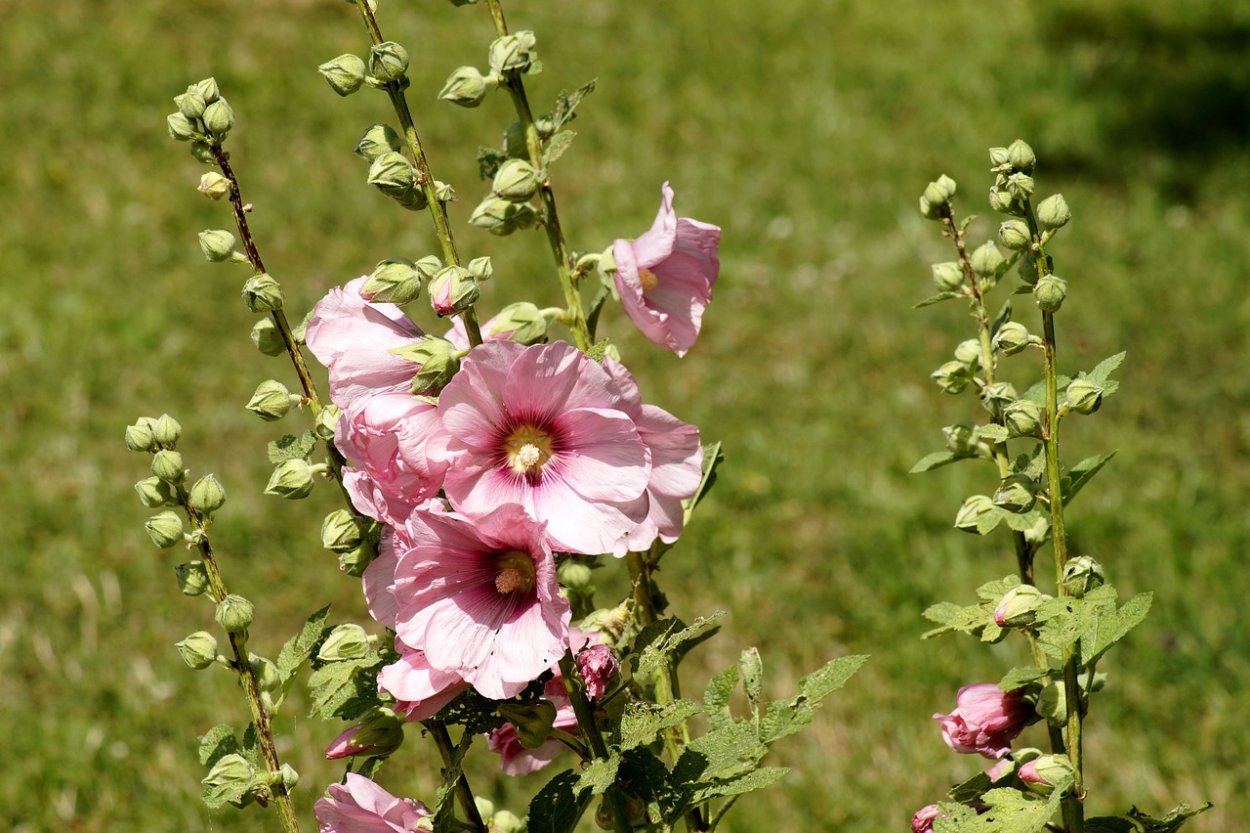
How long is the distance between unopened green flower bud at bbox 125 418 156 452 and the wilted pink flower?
1.32ft

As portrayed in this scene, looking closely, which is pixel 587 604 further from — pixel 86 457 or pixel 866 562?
pixel 86 457

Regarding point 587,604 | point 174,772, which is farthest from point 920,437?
point 587,604

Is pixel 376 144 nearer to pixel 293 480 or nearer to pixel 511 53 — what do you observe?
pixel 511 53

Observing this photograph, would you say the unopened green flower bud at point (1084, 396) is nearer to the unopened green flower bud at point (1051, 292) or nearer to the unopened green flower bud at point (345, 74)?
the unopened green flower bud at point (1051, 292)

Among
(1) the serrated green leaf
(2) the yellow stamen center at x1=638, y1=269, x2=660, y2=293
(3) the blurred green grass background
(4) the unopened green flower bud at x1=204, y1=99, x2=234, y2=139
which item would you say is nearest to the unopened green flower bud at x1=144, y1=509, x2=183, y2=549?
(4) the unopened green flower bud at x1=204, y1=99, x2=234, y2=139

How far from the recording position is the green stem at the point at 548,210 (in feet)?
3.95

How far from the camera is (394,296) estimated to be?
3.61ft

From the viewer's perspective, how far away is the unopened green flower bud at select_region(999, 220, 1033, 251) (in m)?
1.17

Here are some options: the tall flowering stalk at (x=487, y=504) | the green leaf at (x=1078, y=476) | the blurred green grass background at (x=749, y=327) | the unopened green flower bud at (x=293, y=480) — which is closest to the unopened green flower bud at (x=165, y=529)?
the tall flowering stalk at (x=487, y=504)

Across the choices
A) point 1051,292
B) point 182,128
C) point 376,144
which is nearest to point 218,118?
point 182,128

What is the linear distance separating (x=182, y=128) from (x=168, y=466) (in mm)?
273

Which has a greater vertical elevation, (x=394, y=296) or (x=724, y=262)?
(x=394, y=296)

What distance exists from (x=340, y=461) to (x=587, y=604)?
0.90 feet

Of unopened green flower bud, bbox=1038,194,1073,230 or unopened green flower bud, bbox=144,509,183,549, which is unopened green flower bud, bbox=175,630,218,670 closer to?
unopened green flower bud, bbox=144,509,183,549
